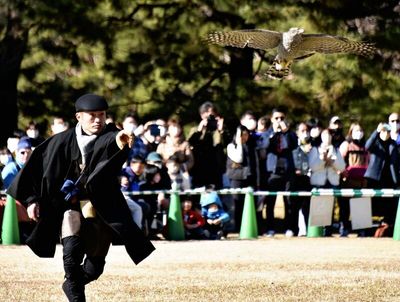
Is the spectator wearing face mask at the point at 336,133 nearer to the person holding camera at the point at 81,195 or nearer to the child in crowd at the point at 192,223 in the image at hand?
the child in crowd at the point at 192,223

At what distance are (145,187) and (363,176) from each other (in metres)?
3.31

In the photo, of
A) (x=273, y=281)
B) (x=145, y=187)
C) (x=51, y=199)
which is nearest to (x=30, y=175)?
(x=51, y=199)

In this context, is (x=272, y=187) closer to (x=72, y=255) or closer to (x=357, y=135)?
(x=357, y=135)

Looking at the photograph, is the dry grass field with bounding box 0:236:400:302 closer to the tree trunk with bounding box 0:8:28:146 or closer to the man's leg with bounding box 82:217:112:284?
the man's leg with bounding box 82:217:112:284

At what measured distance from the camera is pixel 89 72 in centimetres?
2338

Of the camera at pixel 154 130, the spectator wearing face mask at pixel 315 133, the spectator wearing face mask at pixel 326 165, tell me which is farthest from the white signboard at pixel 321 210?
the camera at pixel 154 130

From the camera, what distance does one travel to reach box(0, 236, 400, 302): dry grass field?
9.38m

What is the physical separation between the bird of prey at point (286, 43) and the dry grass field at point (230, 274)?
2022 millimetres

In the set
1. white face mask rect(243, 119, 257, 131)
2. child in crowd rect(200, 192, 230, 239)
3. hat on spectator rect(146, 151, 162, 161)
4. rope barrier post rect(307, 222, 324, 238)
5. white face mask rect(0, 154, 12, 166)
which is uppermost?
white face mask rect(243, 119, 257, 131)

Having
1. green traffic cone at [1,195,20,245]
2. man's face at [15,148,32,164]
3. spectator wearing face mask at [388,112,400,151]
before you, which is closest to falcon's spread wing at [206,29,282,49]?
man's face at [15,148,32,164]

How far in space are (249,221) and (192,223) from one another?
780mm

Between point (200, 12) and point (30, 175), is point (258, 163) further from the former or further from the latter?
point (30, 175)

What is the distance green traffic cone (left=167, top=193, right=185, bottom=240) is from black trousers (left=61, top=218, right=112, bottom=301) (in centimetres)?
722

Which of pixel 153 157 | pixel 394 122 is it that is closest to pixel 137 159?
pixel 153 157
